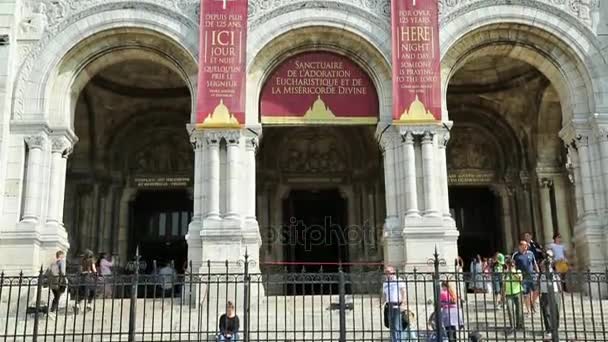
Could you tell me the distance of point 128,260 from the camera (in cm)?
2564

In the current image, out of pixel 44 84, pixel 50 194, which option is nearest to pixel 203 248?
pixel 50 194

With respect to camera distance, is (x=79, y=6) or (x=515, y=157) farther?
(x=515, y=157)

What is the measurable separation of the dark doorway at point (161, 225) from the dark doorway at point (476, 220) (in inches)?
385

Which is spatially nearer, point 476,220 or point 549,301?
point 549,301

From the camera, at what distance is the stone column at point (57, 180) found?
19.2 metres

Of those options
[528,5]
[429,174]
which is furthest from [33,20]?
[528,5]

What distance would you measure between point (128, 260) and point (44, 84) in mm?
8112

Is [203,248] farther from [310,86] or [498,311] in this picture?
[498,311]

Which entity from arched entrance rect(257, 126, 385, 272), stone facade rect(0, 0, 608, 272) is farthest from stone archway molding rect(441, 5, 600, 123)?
arched entrance rect(257, 126, 385, 272)

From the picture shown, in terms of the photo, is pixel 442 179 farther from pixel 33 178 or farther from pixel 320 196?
pixel 33 178

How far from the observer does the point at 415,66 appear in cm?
1944

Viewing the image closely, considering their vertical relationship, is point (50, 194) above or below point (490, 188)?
below

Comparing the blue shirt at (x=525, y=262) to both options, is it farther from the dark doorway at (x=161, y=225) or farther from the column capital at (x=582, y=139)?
the dark doorway at (x=161, y=225)

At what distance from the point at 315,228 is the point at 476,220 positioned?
5.84 metres
